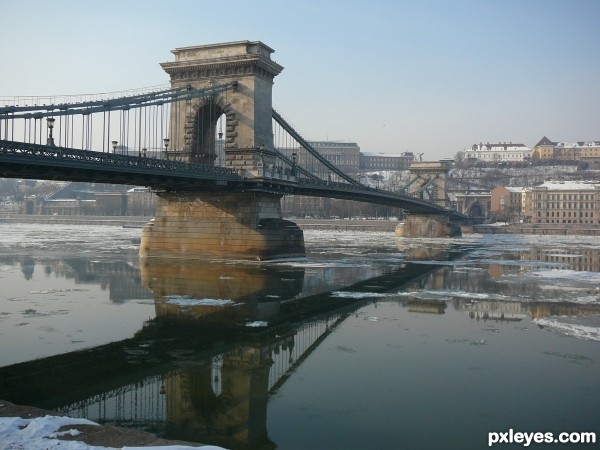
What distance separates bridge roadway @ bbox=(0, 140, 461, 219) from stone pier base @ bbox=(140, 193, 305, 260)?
32.5 inches

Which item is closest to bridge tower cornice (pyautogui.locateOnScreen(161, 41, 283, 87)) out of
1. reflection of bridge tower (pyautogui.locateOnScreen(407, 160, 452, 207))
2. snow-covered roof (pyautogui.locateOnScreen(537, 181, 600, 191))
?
reflection of bridge tower (pyautogui.locateOnScreen(407, 160, 452, 207))

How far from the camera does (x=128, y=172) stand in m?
26.4

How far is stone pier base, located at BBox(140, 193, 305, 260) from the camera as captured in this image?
3409cm

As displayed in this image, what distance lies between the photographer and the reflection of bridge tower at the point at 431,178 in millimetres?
93688

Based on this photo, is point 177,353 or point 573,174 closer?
point 177,353

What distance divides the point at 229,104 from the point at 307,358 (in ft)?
87.5

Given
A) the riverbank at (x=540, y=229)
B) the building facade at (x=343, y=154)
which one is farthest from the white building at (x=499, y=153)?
the riverbank at (x=540, y=229)

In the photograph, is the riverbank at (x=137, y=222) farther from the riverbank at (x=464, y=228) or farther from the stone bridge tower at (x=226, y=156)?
the stone bridge tower at (x=226, y=156)

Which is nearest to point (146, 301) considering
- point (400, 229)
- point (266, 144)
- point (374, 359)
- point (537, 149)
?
point (374, 359)

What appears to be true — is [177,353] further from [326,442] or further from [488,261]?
[488,261]

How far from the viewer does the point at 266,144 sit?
37438mm

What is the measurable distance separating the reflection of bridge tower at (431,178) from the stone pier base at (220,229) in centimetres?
6004

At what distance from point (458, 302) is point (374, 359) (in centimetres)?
822

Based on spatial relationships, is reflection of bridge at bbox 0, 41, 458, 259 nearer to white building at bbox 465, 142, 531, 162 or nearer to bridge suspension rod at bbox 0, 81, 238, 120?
bridge suspension rod at bbox 0, 81, 238, 120
